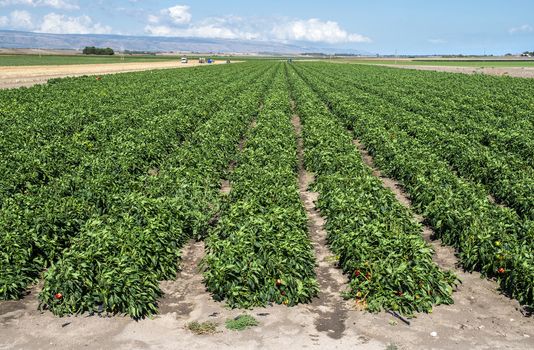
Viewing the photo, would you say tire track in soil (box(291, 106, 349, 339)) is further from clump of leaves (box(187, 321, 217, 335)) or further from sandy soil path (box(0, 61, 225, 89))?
sandy soil path (box(0, 61, 225, 89))

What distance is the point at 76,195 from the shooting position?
39.5ft

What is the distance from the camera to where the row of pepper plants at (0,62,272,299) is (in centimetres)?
895

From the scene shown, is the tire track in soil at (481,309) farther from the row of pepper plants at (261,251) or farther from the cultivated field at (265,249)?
the row of pepper plants at (261,251)

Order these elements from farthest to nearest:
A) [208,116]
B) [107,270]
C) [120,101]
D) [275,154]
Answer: [120,101] → [208,116] → [275,154] → [107,270]

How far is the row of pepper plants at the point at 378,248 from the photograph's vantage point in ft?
27.0

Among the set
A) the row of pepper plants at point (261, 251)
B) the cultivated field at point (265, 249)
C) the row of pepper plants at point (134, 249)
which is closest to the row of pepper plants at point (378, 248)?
the cultivated field at point (265, 249)

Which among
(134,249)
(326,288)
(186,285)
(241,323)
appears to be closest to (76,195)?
(134,249)

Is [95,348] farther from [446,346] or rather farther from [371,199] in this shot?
[371,199]

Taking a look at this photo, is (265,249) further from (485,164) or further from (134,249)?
(485,164)

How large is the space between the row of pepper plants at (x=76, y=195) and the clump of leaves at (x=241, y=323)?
3.91m

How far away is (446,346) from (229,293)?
356 cm

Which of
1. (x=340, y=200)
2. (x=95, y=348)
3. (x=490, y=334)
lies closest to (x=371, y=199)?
(x=340, y=200)

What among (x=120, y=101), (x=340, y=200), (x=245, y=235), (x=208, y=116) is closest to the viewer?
(x=245, y=235)

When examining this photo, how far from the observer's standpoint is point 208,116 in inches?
1050
